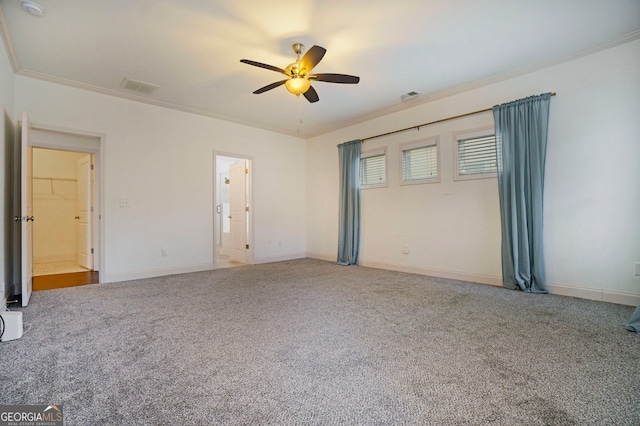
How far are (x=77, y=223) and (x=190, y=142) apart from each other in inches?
148

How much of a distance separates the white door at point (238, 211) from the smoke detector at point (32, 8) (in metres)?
3.81

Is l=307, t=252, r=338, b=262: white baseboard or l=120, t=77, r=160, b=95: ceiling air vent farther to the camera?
l=307, t=252, r=338, b=262: white baseboard

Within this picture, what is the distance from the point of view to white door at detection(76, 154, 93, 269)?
554cm

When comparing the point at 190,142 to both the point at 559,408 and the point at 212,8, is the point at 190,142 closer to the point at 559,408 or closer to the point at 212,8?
the point at 212,8

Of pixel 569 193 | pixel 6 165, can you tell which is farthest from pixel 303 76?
pixel 6 165

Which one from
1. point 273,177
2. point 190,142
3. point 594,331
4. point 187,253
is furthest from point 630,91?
point 187,253

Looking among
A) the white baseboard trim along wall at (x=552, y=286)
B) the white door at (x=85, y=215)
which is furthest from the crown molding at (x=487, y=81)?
the white door at (x=85, y=215)

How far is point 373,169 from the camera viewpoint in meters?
5.68

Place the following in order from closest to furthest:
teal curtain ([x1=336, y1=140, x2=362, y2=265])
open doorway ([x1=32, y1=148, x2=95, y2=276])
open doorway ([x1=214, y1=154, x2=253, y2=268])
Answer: teal curtain ([x1=336, y1=140, x2=362, y2=265]) < open doorway ([x1=32, y1=148, x2=95, y2=276]) < open doorway ([x1=214, y1=154, x2=253, y2=268])

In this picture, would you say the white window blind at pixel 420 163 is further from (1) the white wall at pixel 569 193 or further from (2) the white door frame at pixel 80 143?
(2) the white door frame at pixel 80 143

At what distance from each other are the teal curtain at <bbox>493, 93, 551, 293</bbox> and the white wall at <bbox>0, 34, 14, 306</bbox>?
5.76m

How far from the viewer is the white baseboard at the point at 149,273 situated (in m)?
4.33

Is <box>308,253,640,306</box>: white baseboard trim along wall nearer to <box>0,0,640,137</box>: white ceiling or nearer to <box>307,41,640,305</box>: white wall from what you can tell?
<box>307,41,640,305</box>: white wall

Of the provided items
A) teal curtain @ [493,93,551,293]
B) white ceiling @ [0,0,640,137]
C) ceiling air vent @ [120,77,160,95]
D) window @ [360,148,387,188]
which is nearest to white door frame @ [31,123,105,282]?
white ceiling @ [0,0,640,137]
